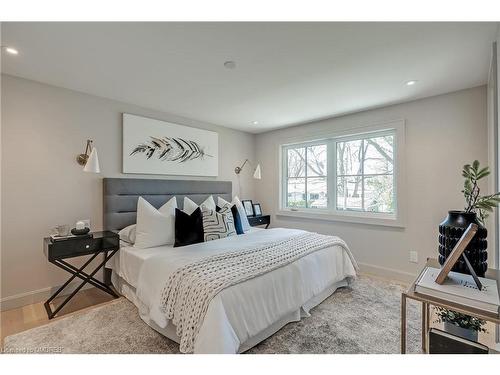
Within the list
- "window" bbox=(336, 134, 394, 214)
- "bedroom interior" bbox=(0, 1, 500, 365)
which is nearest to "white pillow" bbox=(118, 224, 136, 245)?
"bedroom interior" bbox=(0, 1, 500, 365)

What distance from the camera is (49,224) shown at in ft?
8.62

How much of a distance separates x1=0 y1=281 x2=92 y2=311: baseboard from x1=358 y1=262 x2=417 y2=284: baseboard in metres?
3.79

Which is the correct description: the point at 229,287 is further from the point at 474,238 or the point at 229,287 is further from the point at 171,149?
the point at 171,149

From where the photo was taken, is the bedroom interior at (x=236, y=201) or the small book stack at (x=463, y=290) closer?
the small book stack at (x=463, y=290)

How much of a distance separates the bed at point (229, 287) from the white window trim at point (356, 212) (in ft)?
2.87

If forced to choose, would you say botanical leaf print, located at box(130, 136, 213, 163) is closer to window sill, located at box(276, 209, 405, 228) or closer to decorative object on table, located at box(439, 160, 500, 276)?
window sill, located at box(276, 209, 405, 228)

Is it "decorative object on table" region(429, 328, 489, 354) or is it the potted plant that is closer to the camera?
"decorative object on table" region(429, 328, 489, 354)

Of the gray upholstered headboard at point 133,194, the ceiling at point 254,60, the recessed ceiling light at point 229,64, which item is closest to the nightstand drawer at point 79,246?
the gray upholstered headboard at point 133,194

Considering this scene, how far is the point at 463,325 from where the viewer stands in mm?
1426

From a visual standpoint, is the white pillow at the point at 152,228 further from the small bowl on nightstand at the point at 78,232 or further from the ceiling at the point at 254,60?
the ceiling at the point at 254,60

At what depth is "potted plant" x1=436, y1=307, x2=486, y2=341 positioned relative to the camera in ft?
4.58

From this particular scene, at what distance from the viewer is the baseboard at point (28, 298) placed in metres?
2.38

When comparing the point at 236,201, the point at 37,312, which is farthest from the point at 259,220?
the point at 37,312
